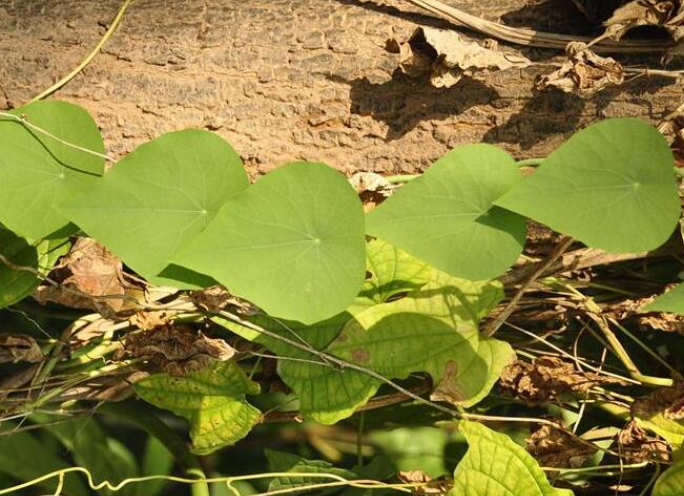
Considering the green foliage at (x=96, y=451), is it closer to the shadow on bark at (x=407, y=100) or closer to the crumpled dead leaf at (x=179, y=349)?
the crumpled dead leaf at (x=179, y=349)

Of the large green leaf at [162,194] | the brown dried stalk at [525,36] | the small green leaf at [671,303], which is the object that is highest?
the brown dried stalk at [525,36]

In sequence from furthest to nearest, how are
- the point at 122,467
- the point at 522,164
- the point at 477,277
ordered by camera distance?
the point at 122,467 → the point at 522,164 → the point at 477,277

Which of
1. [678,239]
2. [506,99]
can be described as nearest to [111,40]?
[506,99]

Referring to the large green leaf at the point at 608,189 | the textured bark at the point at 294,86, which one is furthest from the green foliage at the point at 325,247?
the textured bark at the point at 294,86

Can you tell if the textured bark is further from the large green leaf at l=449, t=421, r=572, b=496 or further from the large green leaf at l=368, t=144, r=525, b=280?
the large green leaf at l=449, t=421, r=572, b=496

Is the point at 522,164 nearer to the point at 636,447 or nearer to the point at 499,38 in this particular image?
the point at 499,38

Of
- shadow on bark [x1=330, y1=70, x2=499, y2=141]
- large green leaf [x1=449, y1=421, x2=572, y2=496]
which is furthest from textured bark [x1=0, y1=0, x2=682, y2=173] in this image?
large green leaf [x1=449, y1=421, x2=572, y2=496]

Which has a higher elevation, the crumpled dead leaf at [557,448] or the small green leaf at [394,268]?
the small green leaf at [394,268]
